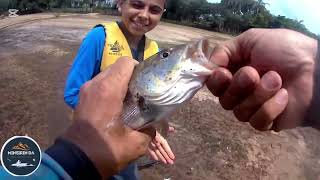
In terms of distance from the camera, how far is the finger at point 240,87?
2.48 metres

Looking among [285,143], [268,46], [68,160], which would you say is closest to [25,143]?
[68,160]

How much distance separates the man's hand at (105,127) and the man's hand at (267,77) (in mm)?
551

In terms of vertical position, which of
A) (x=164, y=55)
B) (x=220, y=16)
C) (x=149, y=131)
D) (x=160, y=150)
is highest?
(x=164, y=55)

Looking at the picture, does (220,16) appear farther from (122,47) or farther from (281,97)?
(281,97)

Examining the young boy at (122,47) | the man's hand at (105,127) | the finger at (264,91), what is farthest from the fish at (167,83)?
the young boy at (122,47)

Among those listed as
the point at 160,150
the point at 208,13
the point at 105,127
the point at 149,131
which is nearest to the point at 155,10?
the point at 160,150

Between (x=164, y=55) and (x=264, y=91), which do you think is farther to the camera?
(x=164, y=55)

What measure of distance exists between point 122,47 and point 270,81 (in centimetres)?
143

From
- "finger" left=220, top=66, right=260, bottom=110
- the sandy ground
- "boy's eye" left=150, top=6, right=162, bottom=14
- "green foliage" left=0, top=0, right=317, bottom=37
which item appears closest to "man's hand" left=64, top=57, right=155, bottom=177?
"finger" left=220, top=66, right=260, bottom=110

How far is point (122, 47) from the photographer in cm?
360

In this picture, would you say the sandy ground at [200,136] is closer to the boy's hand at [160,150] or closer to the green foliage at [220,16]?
the boy's hand at [160,150]

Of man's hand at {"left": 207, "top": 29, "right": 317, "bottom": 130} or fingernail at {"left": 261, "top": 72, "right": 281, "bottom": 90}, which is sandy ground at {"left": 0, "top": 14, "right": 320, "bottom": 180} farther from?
fingernail at {"left": 261, "top": 72, "right": 281, "bottom": 90}

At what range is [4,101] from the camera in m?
7.35

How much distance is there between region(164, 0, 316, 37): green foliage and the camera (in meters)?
40.0
